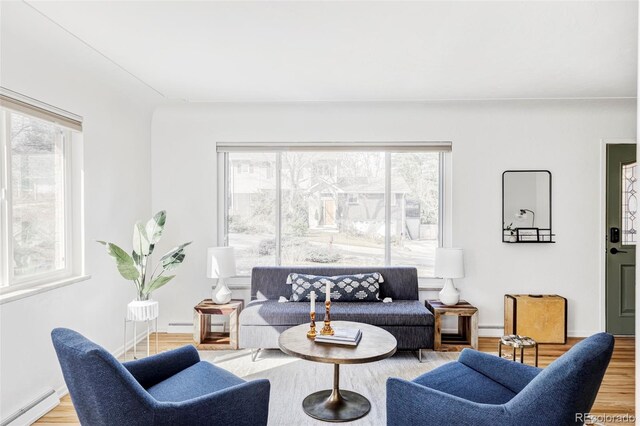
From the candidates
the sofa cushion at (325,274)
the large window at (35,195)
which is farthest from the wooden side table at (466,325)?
the large window at (35,195)

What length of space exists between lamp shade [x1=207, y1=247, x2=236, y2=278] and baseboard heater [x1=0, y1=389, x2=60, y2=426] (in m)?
1.57

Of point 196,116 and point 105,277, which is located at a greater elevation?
point 196,116

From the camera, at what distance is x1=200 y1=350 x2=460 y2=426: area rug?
8.66 feet

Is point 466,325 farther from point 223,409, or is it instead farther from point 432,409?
point 223,409

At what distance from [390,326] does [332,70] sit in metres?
2.25

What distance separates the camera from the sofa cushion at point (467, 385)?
6.56 feet

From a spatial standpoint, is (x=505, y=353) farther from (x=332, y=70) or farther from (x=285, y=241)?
(x=332, y=70)

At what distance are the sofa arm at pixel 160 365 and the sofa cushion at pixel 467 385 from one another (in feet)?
4.37

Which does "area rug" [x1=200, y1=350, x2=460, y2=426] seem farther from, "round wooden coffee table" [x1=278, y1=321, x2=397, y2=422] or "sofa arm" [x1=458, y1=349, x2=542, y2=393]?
"sofa arm" [x1=458, y1=349, x2=542, y2=393]

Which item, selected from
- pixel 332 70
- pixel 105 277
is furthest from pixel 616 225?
pixel 105 277

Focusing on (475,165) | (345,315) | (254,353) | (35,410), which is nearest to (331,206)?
(345,315)

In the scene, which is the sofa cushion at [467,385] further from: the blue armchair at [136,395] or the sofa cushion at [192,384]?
the sofa cushion at [192,384]

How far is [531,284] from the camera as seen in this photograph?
4.30 meters

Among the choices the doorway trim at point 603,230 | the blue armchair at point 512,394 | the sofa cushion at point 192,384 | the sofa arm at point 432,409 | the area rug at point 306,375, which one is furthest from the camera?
the doorway trim at point 603,230
